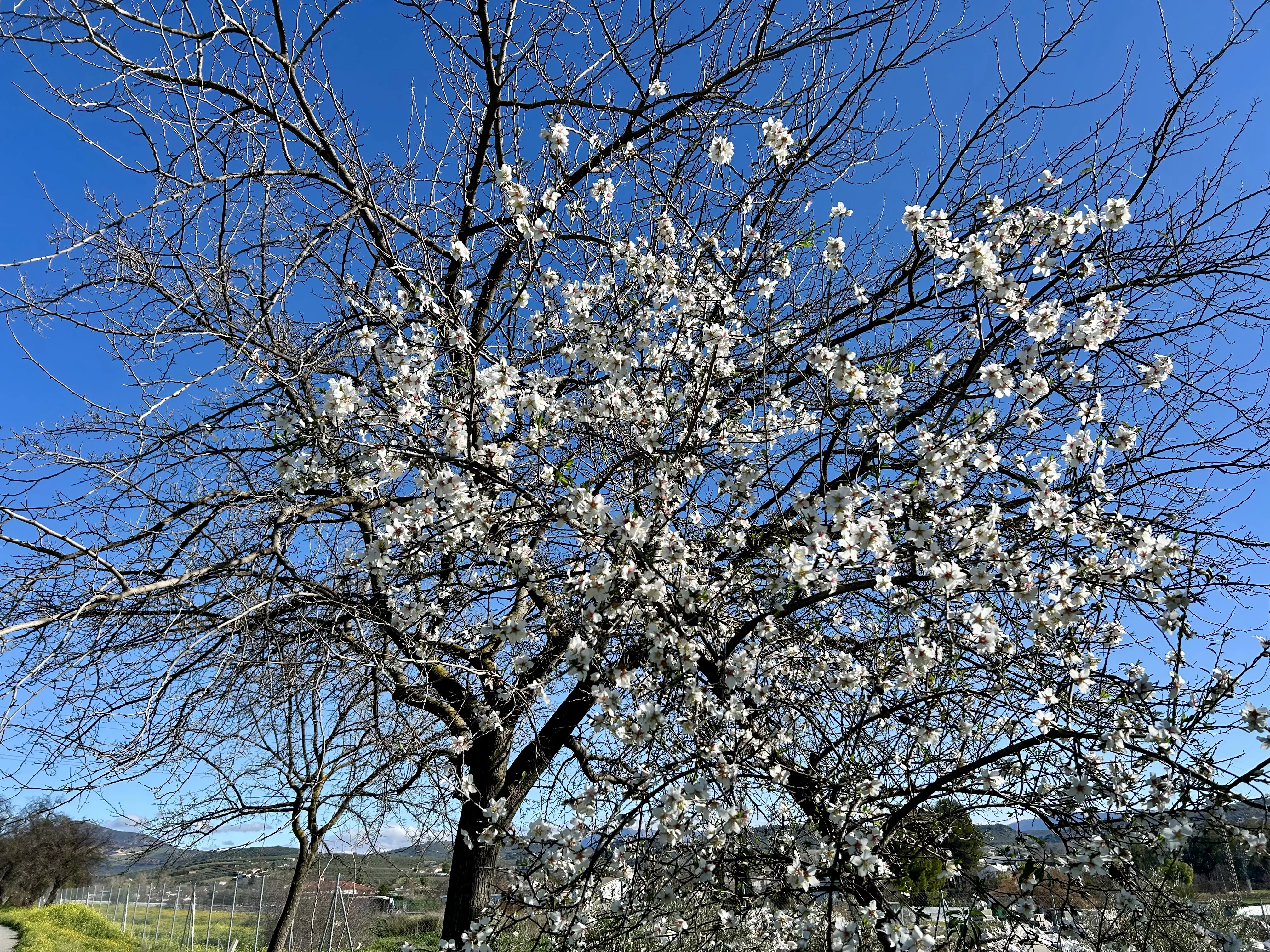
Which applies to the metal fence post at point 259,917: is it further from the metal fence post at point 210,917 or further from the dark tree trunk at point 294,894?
the dark tree trunk at point 294,894

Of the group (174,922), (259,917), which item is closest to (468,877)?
(259,917)

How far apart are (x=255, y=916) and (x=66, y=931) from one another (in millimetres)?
5596

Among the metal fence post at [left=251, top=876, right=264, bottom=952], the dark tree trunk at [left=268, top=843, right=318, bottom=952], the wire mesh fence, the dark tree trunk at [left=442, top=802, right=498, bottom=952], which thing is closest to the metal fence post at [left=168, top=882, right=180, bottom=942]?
the wire mesh fence

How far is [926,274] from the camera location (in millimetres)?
3246

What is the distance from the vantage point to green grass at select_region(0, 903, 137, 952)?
13211mm

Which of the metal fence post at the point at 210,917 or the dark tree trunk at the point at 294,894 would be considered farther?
the metal fence post at the point at 210,917

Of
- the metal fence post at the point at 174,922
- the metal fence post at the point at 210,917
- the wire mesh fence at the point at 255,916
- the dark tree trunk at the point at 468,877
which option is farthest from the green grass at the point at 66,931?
the dark tree trunk at the point at 468,877

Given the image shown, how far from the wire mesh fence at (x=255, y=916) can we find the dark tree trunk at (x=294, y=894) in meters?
5.17

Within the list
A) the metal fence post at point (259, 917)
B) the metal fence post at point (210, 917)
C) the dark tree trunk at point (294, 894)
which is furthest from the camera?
the metal fence post at point (210, 917)

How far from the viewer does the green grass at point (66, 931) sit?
13.2 metres

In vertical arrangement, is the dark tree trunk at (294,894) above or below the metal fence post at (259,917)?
above

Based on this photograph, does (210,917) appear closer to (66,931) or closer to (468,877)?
(66,931)

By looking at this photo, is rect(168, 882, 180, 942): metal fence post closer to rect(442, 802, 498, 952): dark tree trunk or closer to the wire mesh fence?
the wire mesh fence

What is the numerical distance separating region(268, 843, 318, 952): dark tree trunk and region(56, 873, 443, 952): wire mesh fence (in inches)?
Answer: 204
